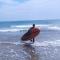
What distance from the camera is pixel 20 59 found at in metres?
11.6

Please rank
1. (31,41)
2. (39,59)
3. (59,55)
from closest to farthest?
(39,59), (59,55), (31,41)

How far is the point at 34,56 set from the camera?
1228 cm

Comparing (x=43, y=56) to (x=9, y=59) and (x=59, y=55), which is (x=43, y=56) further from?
(x=9, y=59)

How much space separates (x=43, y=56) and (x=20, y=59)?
1.36 metres

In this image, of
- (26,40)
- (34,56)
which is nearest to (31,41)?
(26,40)

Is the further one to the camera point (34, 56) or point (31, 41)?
point (31, 41)

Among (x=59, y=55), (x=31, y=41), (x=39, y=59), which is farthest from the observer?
(x=31, y=41)

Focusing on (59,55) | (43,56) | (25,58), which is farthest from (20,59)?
(59,55)

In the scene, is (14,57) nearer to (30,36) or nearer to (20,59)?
(20,59)

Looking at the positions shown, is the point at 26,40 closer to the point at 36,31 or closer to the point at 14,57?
the point at 36,31

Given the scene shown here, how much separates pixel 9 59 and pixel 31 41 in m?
7.81

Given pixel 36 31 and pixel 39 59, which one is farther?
pixel 36 31

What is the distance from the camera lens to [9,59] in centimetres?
1162

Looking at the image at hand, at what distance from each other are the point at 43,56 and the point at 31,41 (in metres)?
7.08
